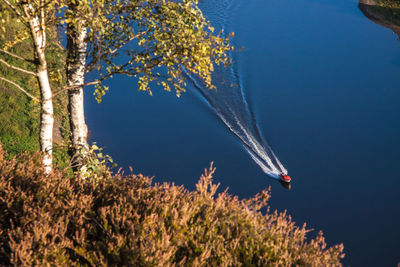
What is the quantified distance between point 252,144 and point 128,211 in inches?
744

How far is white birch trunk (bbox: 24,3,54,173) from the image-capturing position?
8171mm

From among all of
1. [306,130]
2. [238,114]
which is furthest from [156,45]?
[306,130]

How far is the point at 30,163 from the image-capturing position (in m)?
7.52

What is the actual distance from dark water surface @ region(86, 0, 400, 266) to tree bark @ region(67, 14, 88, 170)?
1200 centimetres

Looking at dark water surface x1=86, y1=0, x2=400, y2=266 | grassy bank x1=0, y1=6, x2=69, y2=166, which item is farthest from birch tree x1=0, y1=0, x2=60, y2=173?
dark water surface x1=86, y1=0, x2=400, y2=266

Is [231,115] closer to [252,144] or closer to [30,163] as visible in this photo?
[252,144]

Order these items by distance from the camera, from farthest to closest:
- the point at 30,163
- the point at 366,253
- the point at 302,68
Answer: the point at 302,68 < the point at 366,253 < the point at 30,163

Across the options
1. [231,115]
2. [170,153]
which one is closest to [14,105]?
[170,153]

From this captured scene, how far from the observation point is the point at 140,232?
17.6 feet

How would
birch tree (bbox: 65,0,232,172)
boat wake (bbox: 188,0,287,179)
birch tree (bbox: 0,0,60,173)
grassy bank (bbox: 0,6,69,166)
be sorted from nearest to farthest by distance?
birch tree (bbox: 0,0,60,173) < birch tree (bbox: 65,0,232,172) < grassy bank (bbox: 0,6,69,166) < boat wake (bbox: 188,0,287,179)

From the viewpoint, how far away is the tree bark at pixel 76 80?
9625mm

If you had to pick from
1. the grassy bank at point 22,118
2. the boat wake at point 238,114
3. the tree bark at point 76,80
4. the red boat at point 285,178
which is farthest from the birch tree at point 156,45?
the red boat at point 285,178

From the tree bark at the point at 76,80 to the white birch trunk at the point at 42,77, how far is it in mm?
805

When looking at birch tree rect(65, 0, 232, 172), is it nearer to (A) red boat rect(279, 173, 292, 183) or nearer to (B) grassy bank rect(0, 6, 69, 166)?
(B) grassy bank rect(0, 6, 69, 166)
